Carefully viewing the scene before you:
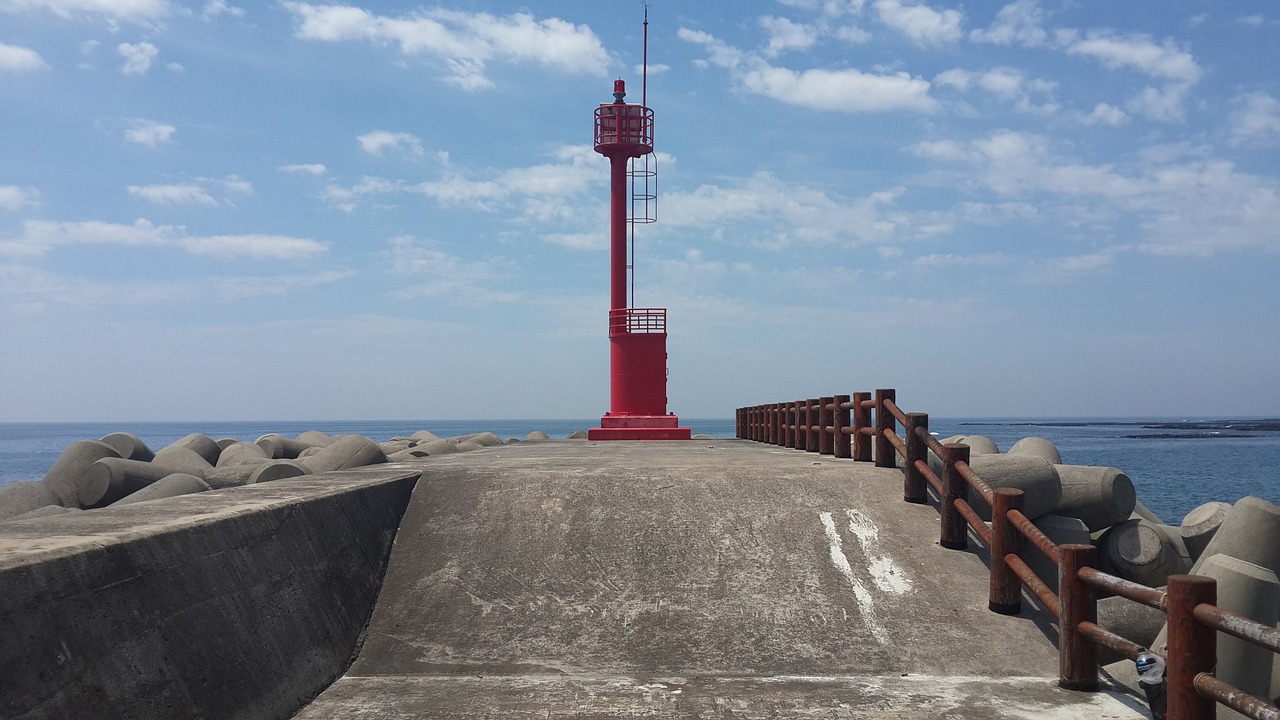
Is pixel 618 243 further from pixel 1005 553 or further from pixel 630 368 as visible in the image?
pixel 1005 553

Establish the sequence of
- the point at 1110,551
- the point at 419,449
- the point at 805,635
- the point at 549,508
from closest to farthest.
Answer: the point at 805,635 → the point at 549,508 → the point at 1110,551 → the point at 419,449

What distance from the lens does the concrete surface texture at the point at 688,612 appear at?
531 cm

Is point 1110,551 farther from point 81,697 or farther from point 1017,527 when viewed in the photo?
point 81,697

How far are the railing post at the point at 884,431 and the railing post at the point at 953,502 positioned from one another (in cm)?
162

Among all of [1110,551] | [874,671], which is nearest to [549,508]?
[874,671]

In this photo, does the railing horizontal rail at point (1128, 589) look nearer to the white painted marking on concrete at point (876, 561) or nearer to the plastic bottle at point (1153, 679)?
the plastic bottle at point (1153, 679)

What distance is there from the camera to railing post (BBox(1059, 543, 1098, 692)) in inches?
217

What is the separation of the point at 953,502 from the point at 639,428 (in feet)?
41.9

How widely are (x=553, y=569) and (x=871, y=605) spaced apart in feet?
7.52

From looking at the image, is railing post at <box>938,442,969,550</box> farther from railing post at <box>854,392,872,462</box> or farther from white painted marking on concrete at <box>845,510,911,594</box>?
railing post at <box>854,392,872,462</box>

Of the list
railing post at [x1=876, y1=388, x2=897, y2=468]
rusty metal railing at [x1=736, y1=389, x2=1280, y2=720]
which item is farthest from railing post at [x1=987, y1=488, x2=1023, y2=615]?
railing post at [x1=876, y1=388, x2=897, y2=468]

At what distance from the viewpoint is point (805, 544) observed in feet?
23.6

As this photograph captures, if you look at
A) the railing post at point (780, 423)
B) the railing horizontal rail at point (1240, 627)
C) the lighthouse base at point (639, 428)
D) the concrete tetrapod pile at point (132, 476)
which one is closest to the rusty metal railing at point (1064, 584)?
the railing horizontal rail at point (1240, 627)

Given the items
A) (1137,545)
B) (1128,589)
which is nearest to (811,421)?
(1137,545)
